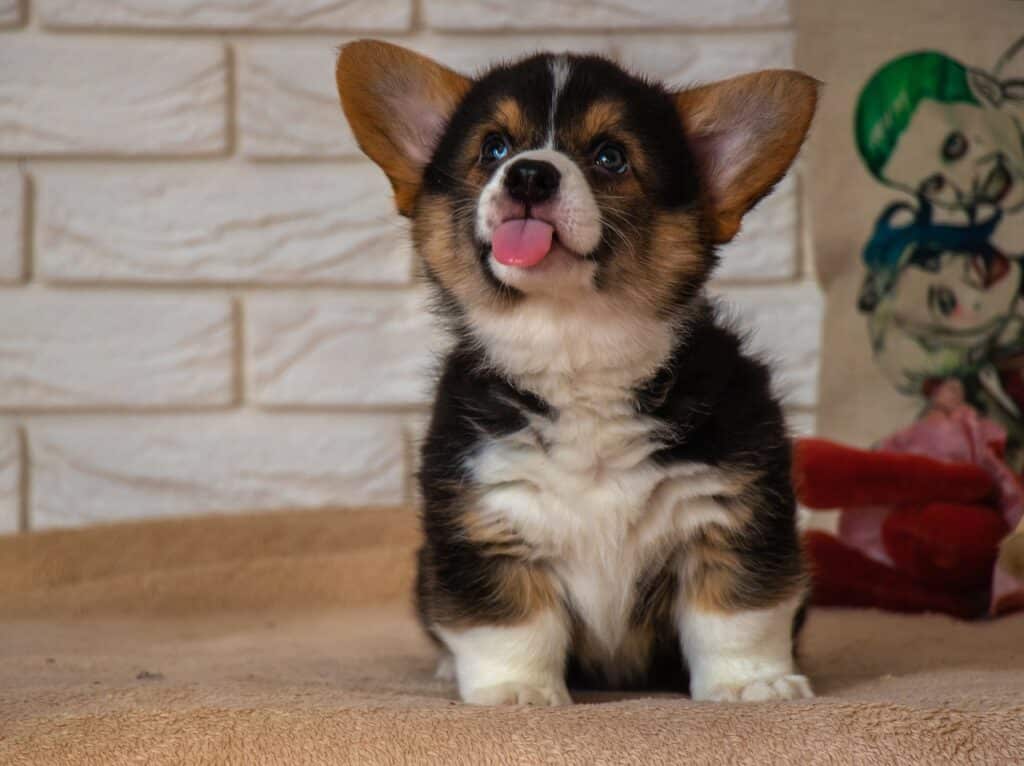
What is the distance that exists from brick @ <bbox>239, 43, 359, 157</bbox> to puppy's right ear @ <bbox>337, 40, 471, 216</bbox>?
853 millimetres

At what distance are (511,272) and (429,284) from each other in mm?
221

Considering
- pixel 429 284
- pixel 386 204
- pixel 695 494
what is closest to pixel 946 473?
pixel 695 494

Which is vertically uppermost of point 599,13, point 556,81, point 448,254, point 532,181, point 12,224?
point 599,13

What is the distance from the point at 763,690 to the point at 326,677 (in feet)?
1.65

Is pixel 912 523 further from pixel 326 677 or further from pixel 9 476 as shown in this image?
pixel 9 476

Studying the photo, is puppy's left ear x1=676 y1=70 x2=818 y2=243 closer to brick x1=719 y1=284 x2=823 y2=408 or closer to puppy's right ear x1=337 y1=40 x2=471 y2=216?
puppy's right ear x1=337 y1=40 x2=471 y2=216

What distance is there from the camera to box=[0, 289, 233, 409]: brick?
253cm

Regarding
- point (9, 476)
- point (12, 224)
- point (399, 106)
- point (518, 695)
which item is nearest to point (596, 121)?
point (399, 106)

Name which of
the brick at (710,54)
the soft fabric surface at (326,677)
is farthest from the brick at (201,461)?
the brick at (710,54)

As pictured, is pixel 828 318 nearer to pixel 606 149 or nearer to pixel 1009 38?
pixel 1009 38

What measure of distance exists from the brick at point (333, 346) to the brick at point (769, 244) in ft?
1.94

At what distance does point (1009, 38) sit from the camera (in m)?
2.35

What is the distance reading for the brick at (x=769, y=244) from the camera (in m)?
2.49

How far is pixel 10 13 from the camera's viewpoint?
248 cm
